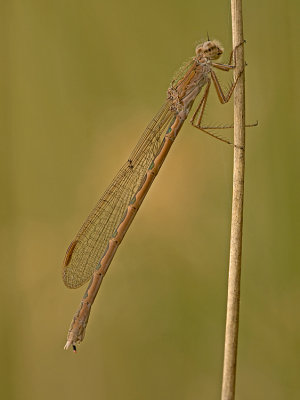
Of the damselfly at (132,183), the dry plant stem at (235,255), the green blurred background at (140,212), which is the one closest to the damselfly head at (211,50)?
the damselfly at (132,183)

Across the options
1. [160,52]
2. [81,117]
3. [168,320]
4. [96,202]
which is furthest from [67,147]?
[168,320]

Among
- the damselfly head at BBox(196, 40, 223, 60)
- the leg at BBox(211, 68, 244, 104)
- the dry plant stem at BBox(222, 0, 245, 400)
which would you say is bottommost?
the dry plant stem at BBox(222, 0, 245, 400)

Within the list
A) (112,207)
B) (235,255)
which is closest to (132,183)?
(112,207)

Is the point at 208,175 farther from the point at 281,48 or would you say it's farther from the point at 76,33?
the point at 76,33

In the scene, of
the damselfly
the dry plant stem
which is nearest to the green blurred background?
the damselfly

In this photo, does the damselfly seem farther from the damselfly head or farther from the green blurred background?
the green blurred background

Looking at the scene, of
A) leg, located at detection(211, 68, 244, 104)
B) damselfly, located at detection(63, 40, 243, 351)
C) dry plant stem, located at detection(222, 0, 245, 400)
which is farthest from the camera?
damselfly, located at detection(63, 40, 243, 351)

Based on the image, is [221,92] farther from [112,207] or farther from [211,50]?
[112,207]

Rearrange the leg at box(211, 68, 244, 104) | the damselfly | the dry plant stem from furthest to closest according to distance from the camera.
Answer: the damselfly < the leg at box(211, 68, 244, 104) < the dry plant stem
